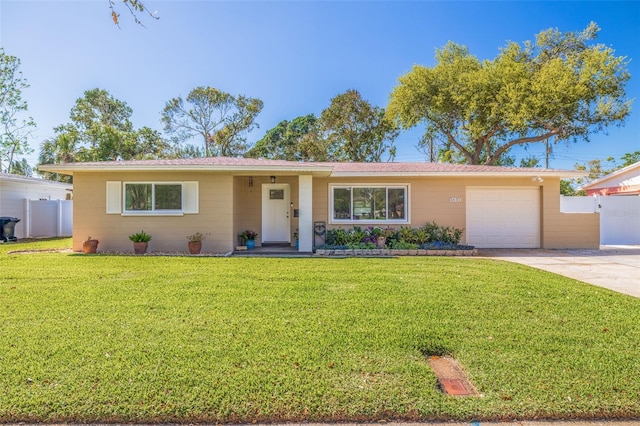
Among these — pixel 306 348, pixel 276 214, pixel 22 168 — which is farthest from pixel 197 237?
pixel 22 168

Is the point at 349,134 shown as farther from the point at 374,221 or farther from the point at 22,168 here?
the point at 22,168

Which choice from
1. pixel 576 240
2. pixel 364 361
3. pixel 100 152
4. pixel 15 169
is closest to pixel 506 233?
pixel 576 240

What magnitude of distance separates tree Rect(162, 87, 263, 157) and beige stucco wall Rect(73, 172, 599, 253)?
1802 cm

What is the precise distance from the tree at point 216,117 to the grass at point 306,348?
23.6m

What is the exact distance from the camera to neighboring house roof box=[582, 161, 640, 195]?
15.6 metres

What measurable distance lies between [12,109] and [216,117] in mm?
12945

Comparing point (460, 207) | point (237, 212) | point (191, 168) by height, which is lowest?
point (237, 212)

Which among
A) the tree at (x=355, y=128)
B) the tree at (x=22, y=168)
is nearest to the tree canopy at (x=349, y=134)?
the tree at (x=355, y=128)

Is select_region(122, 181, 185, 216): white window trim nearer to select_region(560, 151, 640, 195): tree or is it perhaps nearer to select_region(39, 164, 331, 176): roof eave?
select_region(39, 164, 331, 176): roof eave

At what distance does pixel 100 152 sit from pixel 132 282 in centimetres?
2386

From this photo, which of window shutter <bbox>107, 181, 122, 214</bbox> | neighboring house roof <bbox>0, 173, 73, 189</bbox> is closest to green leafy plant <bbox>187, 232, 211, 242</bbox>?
window shutter <bbox>107, 181, 122, 214</bbox>

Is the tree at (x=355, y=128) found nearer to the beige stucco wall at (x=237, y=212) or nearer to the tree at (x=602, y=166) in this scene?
the beige stucco wall at (x=237, y=212)

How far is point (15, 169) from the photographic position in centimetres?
3575

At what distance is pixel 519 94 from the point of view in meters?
18.7
